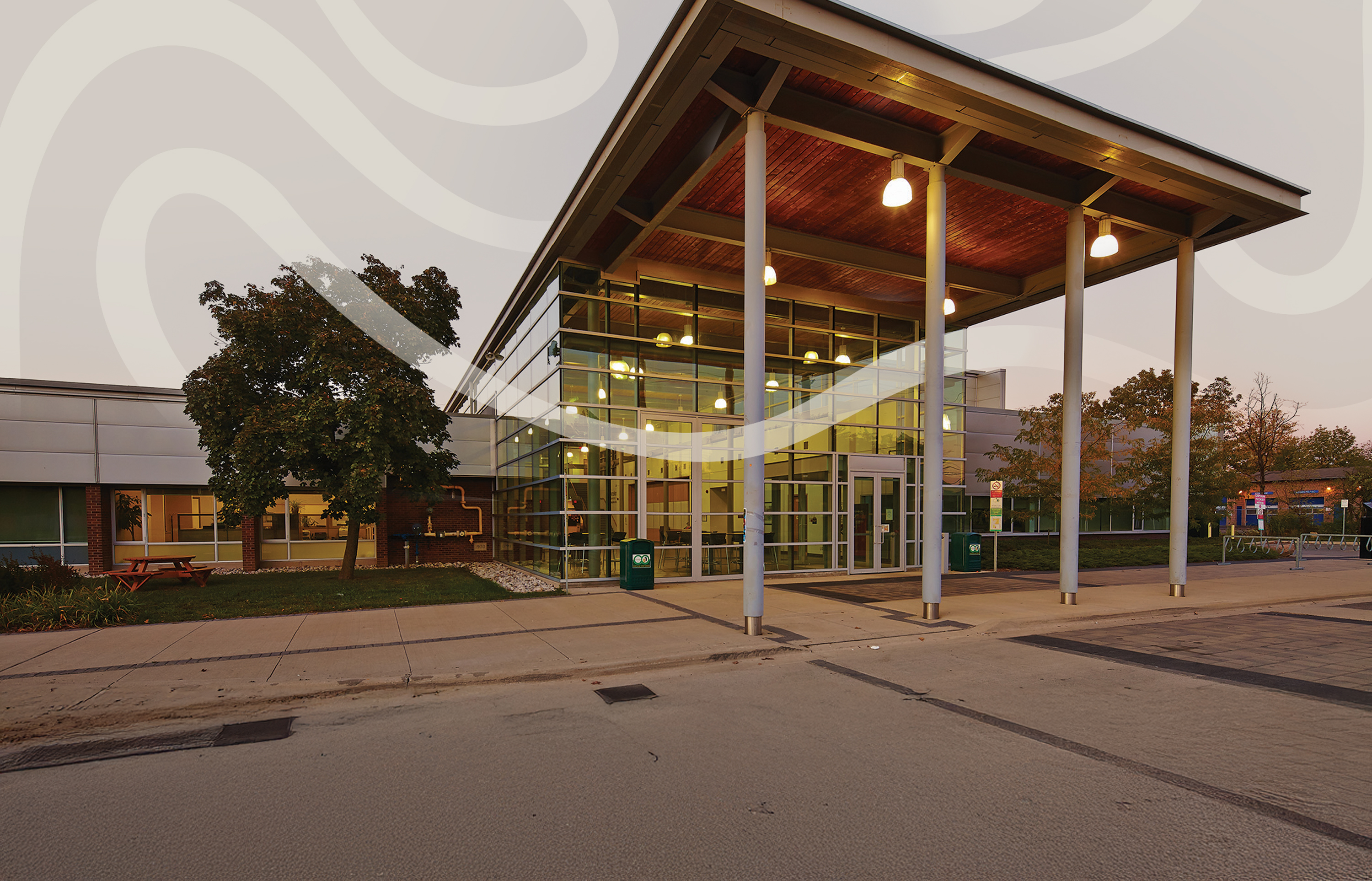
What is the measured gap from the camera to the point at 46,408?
59.9ft

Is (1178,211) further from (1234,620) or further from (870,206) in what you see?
(1234,620)

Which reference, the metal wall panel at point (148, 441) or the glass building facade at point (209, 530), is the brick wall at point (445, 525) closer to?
the glass building facade at point (209, 530)

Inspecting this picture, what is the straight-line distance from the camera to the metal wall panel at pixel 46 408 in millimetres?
18047

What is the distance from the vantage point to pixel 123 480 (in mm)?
18875

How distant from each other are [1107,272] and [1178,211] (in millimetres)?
2011

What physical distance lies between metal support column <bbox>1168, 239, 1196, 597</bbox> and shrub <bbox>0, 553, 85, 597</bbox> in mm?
20871

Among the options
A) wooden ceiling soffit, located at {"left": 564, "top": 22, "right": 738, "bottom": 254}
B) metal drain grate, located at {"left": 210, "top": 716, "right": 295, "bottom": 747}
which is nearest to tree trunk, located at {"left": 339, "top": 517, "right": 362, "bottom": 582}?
wooden ceiling soffit, located at {"left": 564, "top": 22, "right": 738, "bottom": 254}

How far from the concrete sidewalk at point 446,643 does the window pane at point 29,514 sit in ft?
42.9

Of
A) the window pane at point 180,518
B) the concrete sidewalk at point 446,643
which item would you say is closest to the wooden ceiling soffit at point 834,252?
the concrete sidewalk at point 446,643

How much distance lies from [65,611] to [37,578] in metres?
3.73

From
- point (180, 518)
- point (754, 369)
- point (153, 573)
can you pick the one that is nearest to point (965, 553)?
point (754, 369)

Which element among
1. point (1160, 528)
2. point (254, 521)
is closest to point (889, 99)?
point (254, 521)

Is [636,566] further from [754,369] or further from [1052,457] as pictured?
[1052,457]

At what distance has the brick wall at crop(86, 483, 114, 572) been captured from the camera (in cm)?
1872
